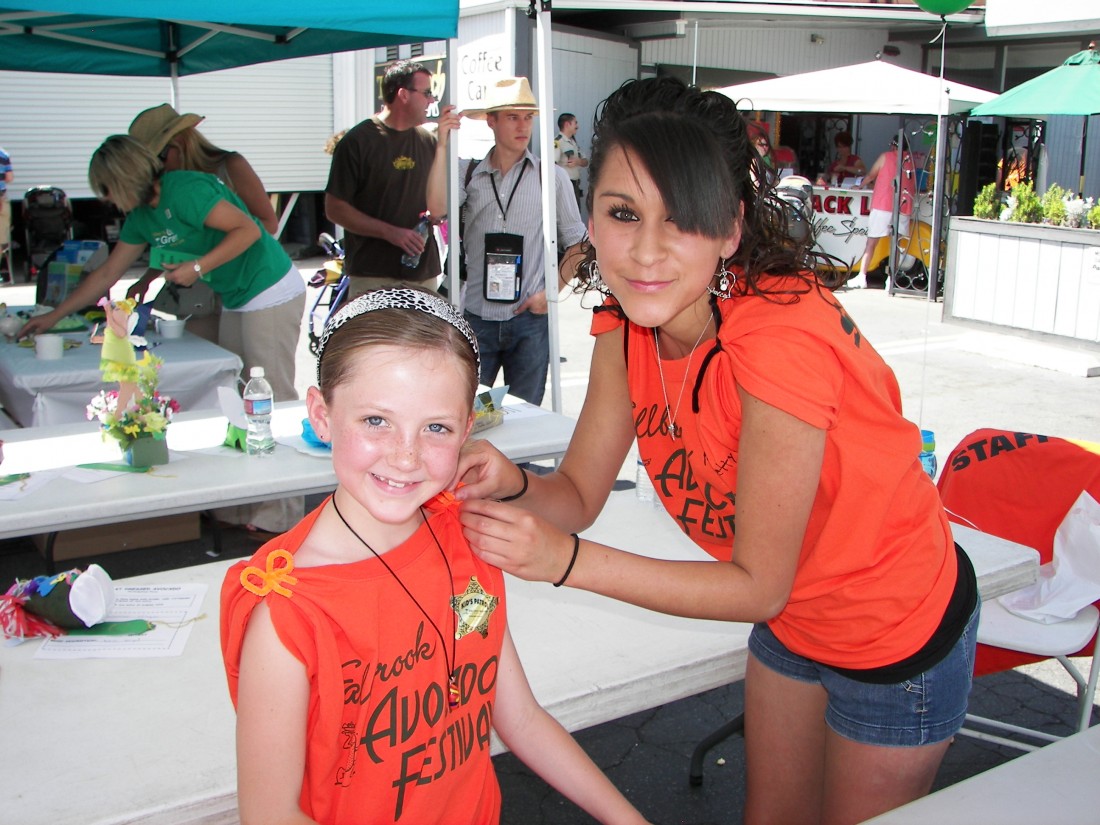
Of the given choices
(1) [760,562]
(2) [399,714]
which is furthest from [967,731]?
(2) [399,714]

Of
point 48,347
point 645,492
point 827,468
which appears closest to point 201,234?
point 48,347

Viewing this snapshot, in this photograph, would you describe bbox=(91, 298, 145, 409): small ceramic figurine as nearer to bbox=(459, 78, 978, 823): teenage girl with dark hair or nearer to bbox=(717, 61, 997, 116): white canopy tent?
bbox=(459, 78, 978, 823): teenage girl with dark hair

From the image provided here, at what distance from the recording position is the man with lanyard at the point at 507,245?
4.87 meters

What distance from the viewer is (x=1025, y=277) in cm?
925

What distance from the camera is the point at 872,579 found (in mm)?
1530

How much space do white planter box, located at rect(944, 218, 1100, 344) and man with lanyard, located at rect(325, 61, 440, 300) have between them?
640 centimetres

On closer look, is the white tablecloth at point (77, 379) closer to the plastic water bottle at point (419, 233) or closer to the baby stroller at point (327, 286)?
the plastic water bottle at point (419, 233)

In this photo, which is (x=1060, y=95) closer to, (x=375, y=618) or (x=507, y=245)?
(x=507, y=245)

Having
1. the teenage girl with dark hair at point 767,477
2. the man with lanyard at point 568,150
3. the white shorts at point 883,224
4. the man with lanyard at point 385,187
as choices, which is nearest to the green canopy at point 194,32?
the man with lanyard at point 385,187

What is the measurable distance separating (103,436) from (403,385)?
7.04 ft

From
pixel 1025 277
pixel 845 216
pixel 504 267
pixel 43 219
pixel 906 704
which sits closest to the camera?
pixel 906 704

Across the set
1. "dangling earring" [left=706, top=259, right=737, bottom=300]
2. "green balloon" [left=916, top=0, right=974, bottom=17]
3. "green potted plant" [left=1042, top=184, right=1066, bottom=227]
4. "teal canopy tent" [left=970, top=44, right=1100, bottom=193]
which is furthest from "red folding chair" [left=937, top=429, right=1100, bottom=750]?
"teal canopy tent" [left=970, top=44, right=1100, bottom=193]

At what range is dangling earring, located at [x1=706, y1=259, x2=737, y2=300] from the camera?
4.90ft

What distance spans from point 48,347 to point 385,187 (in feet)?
5.87
